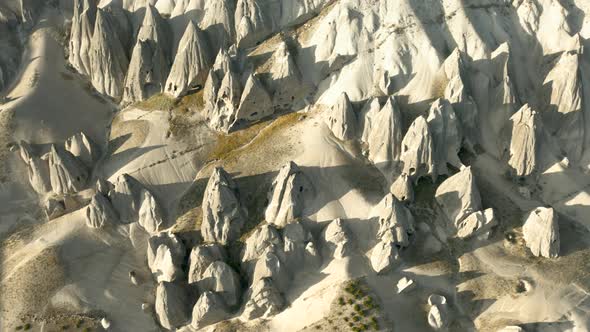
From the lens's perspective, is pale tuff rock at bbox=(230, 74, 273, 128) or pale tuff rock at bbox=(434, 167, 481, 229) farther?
pale tuff rock at bbox=(230, 74, 273, 128)

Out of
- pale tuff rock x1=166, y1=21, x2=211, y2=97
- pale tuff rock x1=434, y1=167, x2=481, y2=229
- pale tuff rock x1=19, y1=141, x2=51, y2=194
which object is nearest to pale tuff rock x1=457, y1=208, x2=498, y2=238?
pale tuff rock x1=434, y1=167, x2=481, y2=229

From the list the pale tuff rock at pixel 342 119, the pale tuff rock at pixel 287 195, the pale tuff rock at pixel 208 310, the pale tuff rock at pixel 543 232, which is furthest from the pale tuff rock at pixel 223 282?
the pale tuff rock at pixel 543 232

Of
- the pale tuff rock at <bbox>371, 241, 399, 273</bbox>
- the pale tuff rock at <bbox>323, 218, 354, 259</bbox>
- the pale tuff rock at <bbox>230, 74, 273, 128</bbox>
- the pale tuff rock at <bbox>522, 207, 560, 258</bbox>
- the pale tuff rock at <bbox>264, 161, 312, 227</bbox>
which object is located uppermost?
the pale tuff rock at <bbox>230, 74, 273, 128</bbox>

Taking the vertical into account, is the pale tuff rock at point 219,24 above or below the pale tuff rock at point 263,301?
above

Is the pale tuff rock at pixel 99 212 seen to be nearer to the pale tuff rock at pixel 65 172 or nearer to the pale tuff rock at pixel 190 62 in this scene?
the pale tuff rock at pixel 65 172

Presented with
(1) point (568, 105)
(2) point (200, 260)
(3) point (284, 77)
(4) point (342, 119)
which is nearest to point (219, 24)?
(3) point (284, 77)

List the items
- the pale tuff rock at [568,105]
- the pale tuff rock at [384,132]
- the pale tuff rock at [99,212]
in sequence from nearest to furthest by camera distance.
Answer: the pale tuff rock at [99,212] < the pale tuff rock at [384,132] < the pale tuff rock at [568,105]

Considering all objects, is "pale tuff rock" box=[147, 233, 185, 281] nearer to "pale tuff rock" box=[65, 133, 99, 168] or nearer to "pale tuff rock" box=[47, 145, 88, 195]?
"pale tuff rock" box=[47, 145, 88, 195]

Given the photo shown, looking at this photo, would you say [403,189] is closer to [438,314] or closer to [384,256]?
[384,256]
